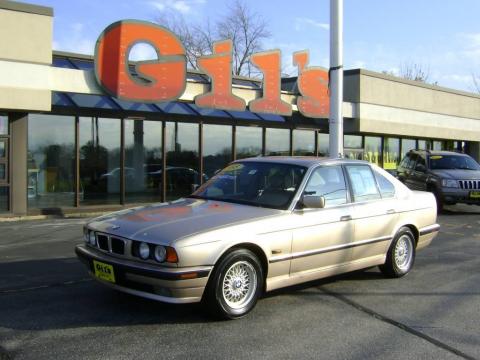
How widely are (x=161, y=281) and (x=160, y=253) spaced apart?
24 cm

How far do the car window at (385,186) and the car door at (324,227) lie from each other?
0.75 meters

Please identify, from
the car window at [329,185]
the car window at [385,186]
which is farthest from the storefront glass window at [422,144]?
the car window at [329,185]

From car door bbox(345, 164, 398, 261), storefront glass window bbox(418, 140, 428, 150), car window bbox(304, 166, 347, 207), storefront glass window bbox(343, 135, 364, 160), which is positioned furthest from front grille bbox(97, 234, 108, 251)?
storefront glass window bbox(418, 140, 428, 150)

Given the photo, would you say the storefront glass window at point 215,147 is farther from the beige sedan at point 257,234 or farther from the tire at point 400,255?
the beige sedan at point 257,234

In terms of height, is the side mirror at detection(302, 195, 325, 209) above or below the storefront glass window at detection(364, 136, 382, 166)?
below

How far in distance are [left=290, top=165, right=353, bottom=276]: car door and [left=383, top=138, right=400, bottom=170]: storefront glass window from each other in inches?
735

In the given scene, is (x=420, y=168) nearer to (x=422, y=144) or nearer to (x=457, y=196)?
(x=457, y=196)

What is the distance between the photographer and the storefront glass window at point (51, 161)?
46.4ft

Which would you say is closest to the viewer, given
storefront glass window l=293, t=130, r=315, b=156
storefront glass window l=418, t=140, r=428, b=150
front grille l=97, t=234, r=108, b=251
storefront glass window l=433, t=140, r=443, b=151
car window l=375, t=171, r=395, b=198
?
front grille l=97, t=234, r=108, b=251

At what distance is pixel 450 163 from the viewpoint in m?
16.1

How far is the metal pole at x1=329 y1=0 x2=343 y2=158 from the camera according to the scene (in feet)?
36.1

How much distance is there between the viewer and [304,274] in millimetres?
5738

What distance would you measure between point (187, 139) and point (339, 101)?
7.14 m

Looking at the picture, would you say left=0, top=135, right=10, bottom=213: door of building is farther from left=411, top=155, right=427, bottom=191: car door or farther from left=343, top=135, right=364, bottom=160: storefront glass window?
left=343, top=135, right=364, bottom=160: storefront glass window
